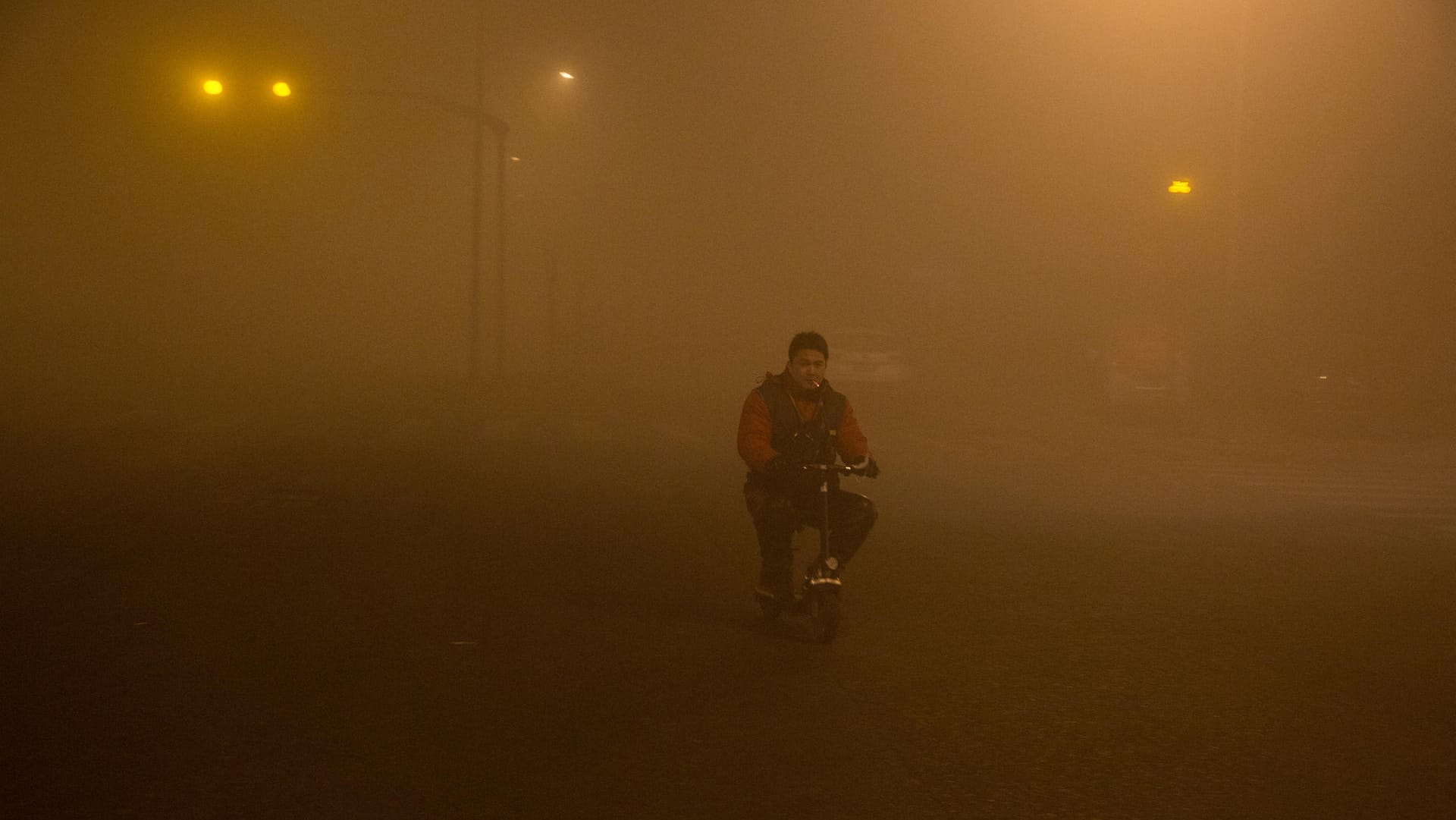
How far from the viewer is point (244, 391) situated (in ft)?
97.4

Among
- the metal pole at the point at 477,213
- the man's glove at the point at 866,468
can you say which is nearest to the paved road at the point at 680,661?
the man's glove at the point at 866,468

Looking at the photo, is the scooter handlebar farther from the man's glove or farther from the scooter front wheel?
the scooter front wheel

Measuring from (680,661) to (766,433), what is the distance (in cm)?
121

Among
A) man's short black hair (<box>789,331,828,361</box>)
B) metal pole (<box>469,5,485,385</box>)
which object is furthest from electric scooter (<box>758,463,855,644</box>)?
metal pole (<box>469,5,485,385</box>)

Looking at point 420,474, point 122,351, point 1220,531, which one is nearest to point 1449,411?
point 1220,531

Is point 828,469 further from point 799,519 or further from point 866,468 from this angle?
point 799,519

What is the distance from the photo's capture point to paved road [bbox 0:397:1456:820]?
17.1 ft

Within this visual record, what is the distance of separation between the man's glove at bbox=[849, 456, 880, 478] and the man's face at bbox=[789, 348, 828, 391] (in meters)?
0.44

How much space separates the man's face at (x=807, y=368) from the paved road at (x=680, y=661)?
130cm

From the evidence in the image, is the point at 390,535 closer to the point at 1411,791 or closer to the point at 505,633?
the point at 505,633

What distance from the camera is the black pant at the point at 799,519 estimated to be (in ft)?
25.3

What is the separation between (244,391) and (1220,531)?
852 inches

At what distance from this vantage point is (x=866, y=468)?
754 cm

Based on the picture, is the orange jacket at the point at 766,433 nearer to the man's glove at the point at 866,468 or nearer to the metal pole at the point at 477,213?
the man's glove at the point at 866,468
